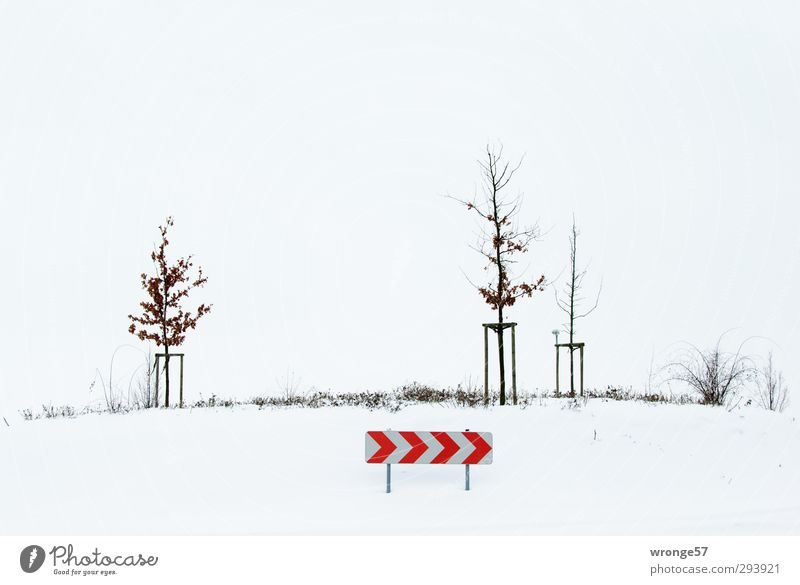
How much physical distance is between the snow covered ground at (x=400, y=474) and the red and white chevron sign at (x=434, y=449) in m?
0.64

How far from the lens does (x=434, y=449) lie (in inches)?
433

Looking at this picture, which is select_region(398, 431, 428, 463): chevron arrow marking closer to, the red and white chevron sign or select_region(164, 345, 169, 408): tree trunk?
the red and white chevron sign

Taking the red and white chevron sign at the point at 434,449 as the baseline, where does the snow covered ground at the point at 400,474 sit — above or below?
below

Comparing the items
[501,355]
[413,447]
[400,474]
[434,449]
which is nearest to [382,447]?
[413,447]

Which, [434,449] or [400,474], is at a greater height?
[434,449]

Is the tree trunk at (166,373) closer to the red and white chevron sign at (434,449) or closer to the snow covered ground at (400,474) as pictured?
the snow covered ground at (400,474)

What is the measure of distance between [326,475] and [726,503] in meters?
6.75

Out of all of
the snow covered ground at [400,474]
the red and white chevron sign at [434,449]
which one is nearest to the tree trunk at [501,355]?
the snow covered ground at [400,474]

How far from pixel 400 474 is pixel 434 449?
1.47 metres

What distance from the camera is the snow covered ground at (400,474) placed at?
1026 cm

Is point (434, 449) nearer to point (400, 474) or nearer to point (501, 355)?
point (400, 474)

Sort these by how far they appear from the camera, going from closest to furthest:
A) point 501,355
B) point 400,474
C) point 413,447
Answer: point 413,447
point 400,474
point 501,355

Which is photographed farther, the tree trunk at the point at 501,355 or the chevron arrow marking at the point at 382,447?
the tree trunk at the point at 501,355

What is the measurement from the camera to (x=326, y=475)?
12062 millimetres
